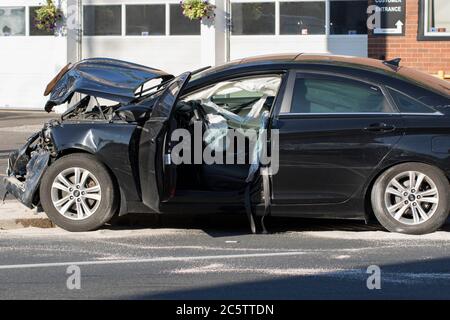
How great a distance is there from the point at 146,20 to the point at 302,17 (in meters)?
3.45

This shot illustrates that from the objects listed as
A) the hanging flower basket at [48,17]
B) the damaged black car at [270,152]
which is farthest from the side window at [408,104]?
the hanging flower basket at [48,17]

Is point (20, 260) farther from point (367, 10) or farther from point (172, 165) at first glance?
point (367, 10)

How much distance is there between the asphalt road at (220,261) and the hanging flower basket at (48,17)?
10.9 meters

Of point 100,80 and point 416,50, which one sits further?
point 416,50

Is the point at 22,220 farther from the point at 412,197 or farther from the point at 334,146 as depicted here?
the point at 412,197

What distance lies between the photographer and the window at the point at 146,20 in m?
17.8

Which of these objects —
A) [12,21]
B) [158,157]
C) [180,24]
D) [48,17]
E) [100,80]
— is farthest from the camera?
[12,21]

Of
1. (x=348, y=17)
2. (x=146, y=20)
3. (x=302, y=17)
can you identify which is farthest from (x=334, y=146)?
(x=146, y=20)

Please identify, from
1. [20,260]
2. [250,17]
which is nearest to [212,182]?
[20,260]

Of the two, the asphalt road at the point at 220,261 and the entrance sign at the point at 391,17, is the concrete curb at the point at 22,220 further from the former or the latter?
the entrance sign at the point at 391,17

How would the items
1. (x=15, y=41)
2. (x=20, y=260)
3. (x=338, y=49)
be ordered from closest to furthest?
(x=20, y=260), (x=338, y=49), (x=15, y=41)

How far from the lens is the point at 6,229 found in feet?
26.6

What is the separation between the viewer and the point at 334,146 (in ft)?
24.1
